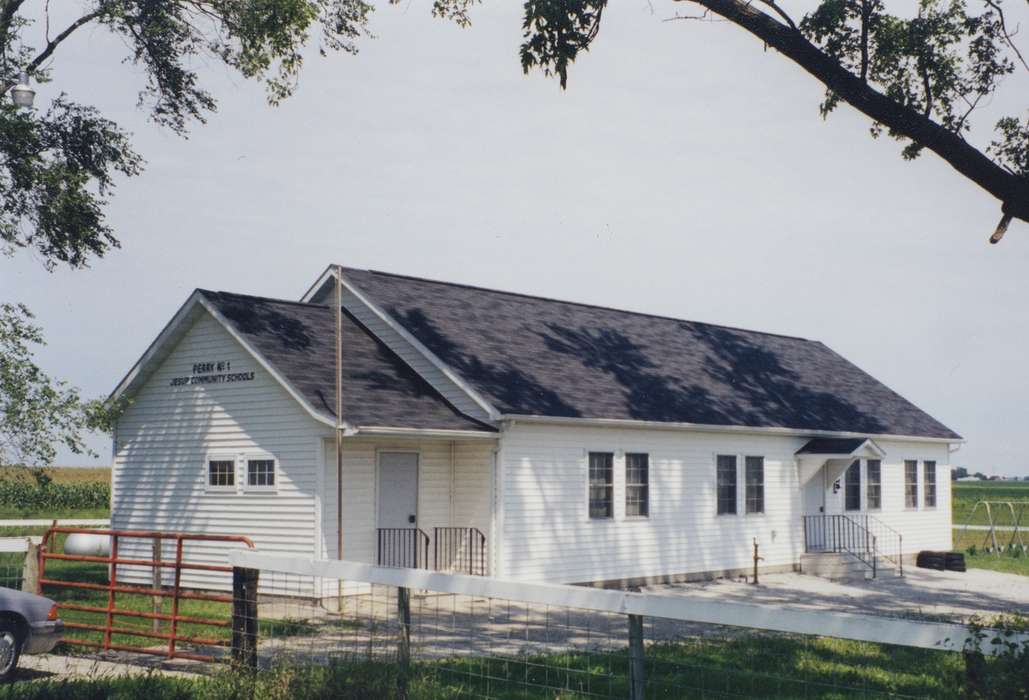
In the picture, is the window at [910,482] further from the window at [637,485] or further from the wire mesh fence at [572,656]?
the wire mesh fence at [572,656]

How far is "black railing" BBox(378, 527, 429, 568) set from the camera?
2280 cm

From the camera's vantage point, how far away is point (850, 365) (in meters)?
40.2

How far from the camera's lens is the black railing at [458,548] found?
23.6 m

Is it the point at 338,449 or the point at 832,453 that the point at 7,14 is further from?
the point at 832,453

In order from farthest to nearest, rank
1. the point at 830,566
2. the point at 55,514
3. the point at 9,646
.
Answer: the point at 55,514
the point at 830,566
the point at 9,646

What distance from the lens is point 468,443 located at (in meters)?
24.1

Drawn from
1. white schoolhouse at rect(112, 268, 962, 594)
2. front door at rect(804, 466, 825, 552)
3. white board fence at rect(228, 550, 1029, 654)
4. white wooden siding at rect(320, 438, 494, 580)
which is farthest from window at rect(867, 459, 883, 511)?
white board fence at rect(228, 550, 1029, 654)

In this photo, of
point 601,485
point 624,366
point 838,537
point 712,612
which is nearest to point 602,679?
point 712,612

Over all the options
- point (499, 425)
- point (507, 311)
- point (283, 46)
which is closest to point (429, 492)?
point (499, 425)

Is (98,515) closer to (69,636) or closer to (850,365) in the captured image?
(850,365)

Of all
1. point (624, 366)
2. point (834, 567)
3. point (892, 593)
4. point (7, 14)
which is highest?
point (7, 14)

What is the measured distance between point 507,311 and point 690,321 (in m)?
8.10

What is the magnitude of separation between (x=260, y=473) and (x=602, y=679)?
45.4ft

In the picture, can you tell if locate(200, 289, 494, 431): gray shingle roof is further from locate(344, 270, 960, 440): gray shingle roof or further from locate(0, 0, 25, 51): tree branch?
locate(0, 0, 25, 51): tree branch
